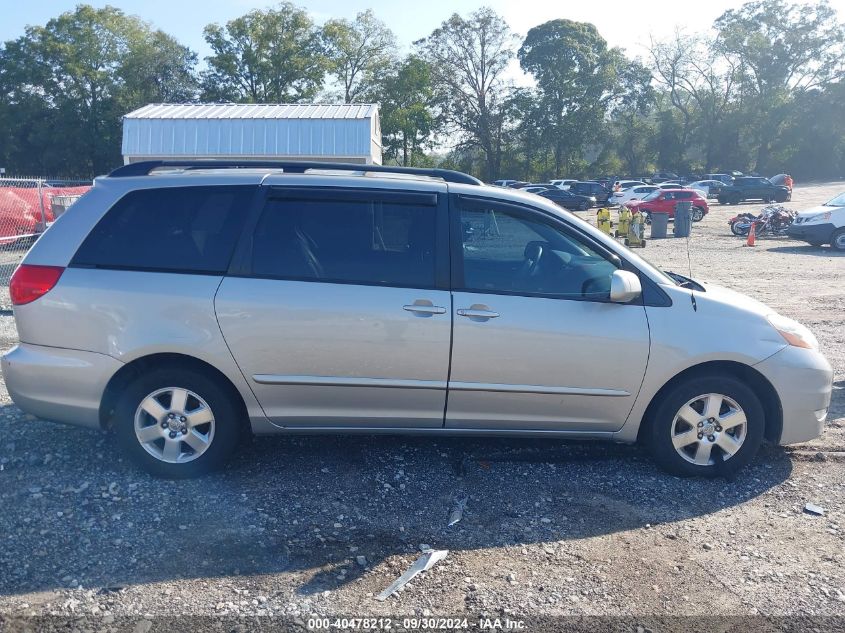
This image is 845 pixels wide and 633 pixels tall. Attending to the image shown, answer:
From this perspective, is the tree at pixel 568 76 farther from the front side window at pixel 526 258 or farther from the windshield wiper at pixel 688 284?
the front side window at pixel 526 258

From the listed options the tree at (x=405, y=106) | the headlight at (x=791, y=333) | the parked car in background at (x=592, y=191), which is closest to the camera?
the headlight at (x=791, y=333)

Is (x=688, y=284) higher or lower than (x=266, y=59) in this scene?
lower

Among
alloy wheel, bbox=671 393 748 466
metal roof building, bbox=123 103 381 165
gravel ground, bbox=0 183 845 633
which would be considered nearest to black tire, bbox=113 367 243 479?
gravel ground, bbox=0 183 845 633

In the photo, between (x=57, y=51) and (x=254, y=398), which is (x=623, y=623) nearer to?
(x=254, y=398)

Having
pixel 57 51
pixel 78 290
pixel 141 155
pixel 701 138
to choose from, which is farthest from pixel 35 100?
pixel 78 290

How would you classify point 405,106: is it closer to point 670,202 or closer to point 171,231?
point 670,202

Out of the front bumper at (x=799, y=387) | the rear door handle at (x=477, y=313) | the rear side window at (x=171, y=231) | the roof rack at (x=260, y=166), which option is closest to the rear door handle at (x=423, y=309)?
the rear door handle at (x=477, y=313)

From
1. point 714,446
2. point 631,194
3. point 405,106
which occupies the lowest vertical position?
point 714,446

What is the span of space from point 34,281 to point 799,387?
475 cm

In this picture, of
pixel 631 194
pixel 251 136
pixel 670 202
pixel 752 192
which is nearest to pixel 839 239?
pixel 670 202

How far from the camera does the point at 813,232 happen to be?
21.0 meters

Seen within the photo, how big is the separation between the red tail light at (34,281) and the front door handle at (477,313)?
7.97 feet

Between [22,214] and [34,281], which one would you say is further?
[22,214]

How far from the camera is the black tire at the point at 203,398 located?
4.53 metres
